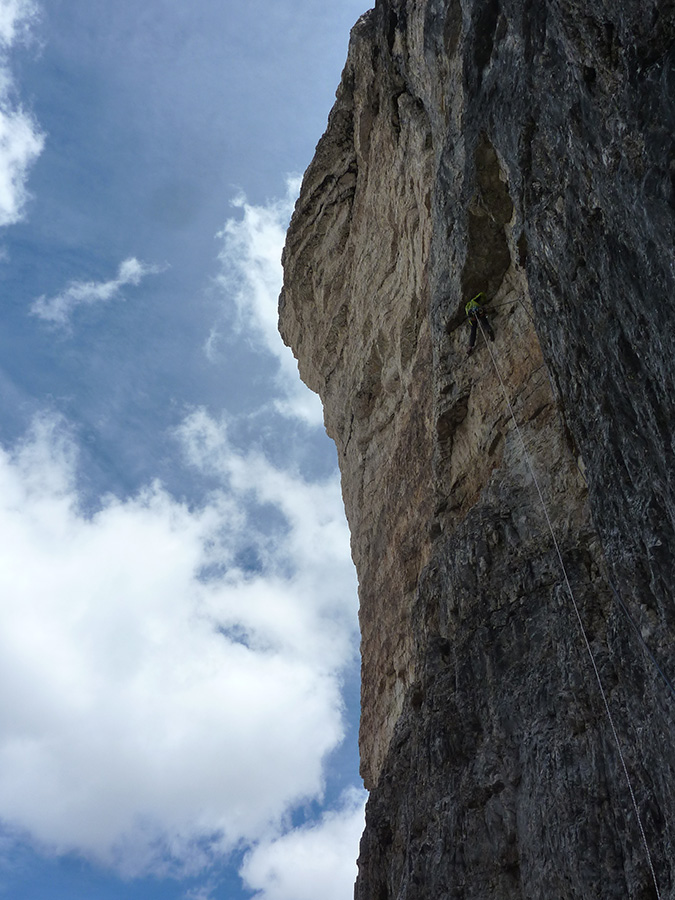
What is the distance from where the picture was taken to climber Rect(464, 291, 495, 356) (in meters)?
12.2

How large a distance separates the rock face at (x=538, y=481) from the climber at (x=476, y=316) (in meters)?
0.20

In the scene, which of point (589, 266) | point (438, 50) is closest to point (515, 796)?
point (589, 266)

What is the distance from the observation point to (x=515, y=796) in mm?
8602

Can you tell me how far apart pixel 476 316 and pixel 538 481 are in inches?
120

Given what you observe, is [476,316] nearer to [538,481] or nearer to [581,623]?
[538,481]

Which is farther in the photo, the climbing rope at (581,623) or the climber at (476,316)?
the climber at (476,316)

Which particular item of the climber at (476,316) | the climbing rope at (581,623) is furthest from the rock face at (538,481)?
the climber at (476,316)

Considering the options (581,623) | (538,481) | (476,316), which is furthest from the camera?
(476,316)

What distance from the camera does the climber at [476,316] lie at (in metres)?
12.2

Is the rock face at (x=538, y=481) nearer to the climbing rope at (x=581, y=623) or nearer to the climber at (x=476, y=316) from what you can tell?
the climbing rope at (x=581, y=623)

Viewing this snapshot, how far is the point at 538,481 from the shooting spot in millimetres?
10438

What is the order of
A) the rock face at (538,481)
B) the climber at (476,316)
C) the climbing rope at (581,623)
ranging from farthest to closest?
the climber at (476,316) < the rock face at (538,481) < the climbing rope at (581,623)

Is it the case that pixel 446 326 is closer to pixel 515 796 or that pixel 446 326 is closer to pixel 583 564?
pixel 583 564

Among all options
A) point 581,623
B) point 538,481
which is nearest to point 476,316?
point 538,481
